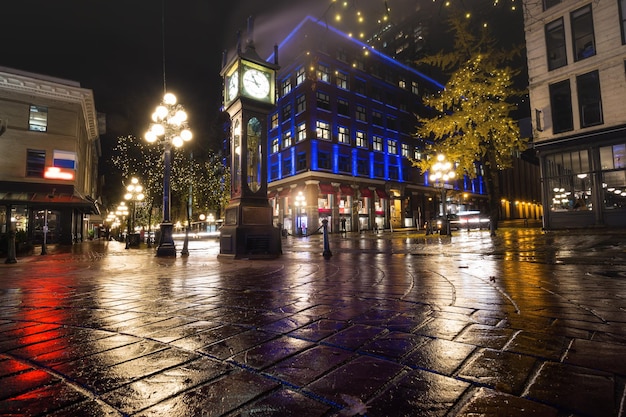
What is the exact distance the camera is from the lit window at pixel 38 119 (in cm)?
2170

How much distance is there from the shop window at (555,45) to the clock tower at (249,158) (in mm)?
17059

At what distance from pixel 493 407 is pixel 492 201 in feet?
65.7

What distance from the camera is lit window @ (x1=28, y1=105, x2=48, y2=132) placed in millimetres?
21703


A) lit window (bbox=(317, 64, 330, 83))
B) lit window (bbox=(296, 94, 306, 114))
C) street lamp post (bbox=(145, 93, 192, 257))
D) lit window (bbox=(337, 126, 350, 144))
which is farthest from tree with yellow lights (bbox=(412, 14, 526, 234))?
lit window (bbox=(296, 94, 306, 114))

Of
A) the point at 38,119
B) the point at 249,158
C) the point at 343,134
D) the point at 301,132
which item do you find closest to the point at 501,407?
the point at 249,158

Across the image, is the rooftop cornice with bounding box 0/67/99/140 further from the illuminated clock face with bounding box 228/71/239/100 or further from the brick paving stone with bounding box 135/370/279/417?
the brick paving stone with bounding box 135/370/279/417

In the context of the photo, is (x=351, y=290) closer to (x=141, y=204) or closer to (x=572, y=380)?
(x=572, y=380)

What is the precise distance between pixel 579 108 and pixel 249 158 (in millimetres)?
18328

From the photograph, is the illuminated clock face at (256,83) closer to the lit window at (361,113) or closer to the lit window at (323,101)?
the lit window at (323,101)

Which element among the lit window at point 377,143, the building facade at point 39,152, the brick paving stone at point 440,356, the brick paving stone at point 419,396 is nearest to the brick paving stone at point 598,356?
the brick paving stone at point 440,356

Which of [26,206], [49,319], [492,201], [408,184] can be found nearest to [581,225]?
[492,201]

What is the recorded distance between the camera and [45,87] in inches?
858

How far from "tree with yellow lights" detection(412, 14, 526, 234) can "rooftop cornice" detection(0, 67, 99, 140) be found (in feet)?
82.3

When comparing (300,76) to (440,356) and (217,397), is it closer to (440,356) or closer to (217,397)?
(440,356)
